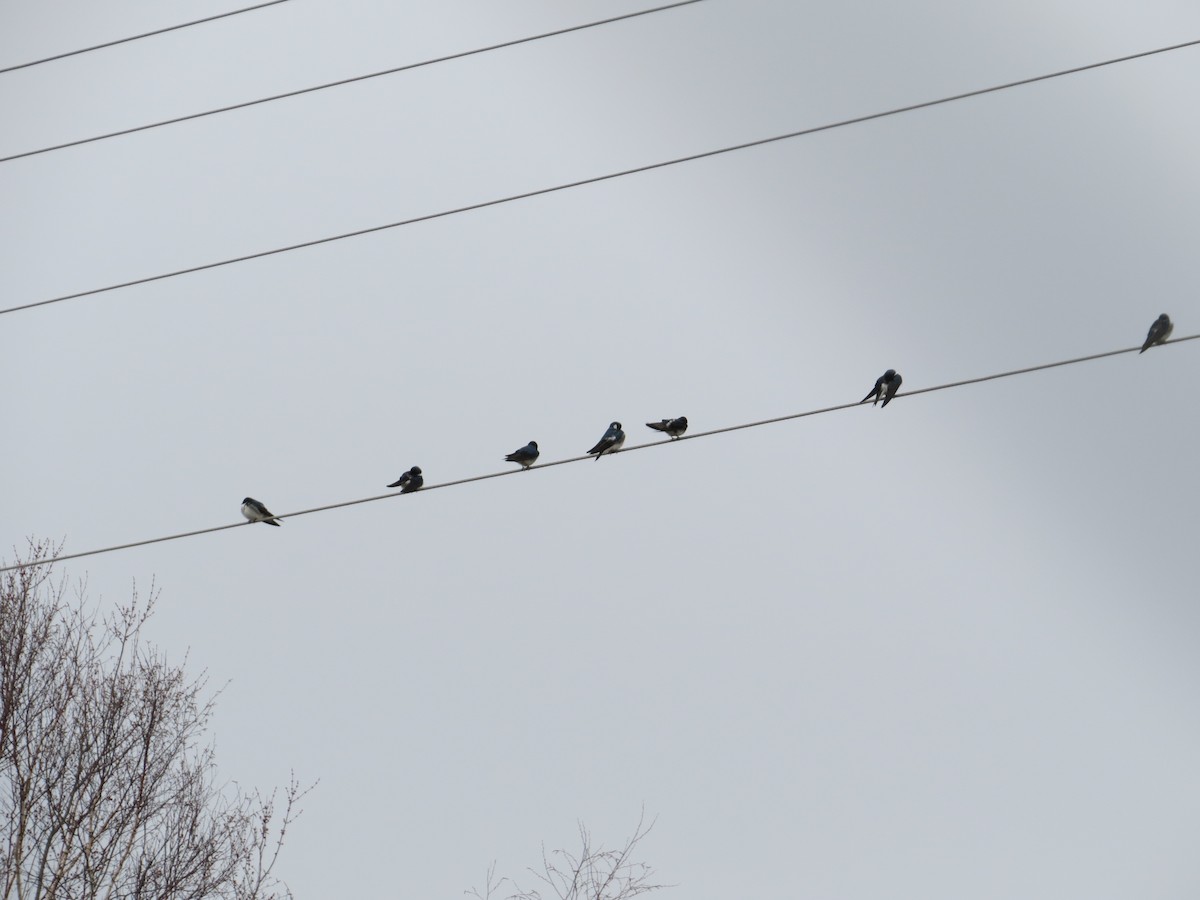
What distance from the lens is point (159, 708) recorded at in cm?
1119

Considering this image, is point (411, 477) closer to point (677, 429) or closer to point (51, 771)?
point (677, 429)

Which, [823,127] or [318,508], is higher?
[823,127]

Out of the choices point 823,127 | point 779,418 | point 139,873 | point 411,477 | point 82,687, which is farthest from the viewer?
point 411,477

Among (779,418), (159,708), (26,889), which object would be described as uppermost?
(159,708)

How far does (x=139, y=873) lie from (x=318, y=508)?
4367 mm

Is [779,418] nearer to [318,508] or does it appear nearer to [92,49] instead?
[318,508]

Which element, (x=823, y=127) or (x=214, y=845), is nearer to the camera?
(x=823, y=127)

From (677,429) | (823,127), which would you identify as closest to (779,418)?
(823,127)

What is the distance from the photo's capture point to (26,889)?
10.1 metres

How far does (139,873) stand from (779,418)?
6.10m

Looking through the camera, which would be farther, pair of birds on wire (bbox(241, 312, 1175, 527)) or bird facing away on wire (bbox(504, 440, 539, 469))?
bird facing away on wire (bbox(504, 440, 539, 469))

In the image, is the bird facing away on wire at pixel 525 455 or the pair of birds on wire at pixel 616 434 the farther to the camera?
the bird facing away on wire at pixel 525 455

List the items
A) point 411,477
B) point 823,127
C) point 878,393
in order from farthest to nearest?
point 411,477
point 878,393
point 823,127

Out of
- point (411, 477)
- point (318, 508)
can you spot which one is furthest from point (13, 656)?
point (318, 508)
